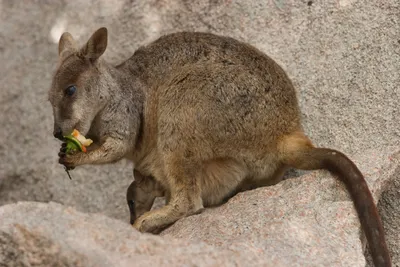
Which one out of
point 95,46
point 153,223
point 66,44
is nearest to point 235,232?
point 153,223

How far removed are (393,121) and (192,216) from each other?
6.40 ft

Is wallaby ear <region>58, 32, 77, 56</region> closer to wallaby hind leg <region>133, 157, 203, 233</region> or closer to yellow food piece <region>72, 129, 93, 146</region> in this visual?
yellow food piece <region>72, 129, 93, 146</region>

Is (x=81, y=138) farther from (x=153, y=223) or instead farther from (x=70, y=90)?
(x=153, y=223)

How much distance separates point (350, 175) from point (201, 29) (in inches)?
110

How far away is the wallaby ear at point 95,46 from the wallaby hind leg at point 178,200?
3.55ft

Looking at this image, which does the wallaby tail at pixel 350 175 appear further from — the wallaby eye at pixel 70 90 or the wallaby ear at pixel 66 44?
the wallaby ear at pixel 66 44

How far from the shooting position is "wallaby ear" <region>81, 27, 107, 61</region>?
5.44 metres

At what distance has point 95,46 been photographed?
18.1ft

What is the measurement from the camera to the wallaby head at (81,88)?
532cm

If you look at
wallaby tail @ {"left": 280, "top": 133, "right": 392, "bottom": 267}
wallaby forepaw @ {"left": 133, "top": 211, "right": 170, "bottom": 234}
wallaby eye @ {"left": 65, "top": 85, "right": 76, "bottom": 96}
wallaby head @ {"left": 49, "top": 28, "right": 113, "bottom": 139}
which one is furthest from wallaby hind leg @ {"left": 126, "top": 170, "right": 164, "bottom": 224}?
wallaby tail @ {"left": 280, "top": 133, "right": 392, "bottom": 267}

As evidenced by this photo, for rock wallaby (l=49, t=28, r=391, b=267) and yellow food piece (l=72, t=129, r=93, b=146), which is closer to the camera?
rock wallaby (l=49, t=28, r=391, b=267)

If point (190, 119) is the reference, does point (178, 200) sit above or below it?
below

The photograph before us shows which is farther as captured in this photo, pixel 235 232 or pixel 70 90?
pixel 70 90

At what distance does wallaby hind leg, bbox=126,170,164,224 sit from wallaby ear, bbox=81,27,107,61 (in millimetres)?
1082
